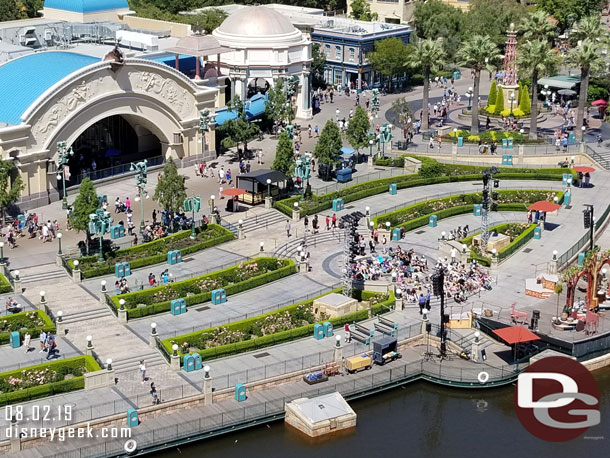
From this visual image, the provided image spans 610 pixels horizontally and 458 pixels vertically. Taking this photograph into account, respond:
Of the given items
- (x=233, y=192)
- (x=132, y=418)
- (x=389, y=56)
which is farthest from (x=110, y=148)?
(x=132, y=418)

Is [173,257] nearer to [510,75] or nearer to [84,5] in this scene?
[84,5]

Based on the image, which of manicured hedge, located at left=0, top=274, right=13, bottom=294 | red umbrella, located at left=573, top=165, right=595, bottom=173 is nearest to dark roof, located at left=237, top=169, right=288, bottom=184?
manicured hedge, located at left=0, top=274, right=13, bottom=294

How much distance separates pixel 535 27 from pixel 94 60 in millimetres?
52992

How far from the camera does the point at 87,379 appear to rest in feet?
244

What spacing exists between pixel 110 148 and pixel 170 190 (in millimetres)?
23690

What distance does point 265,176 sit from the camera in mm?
108438

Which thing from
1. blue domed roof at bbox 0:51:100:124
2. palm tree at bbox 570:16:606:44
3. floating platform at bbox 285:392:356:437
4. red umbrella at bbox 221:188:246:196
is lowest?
floating platform at bbox 285:392:356:437

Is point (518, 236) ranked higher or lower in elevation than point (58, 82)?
lower

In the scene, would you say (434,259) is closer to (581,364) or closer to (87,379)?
(581,364)

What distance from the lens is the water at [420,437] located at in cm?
7031

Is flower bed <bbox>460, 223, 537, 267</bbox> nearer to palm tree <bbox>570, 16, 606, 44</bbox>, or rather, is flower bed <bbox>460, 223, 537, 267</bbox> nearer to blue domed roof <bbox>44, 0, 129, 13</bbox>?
palm tree <bbox>570, 16, 606, 44</bbox>

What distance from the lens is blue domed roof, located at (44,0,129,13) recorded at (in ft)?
467

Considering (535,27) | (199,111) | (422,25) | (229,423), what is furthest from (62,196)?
(422,25)

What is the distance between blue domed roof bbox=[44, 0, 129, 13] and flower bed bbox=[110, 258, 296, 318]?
201 feet
